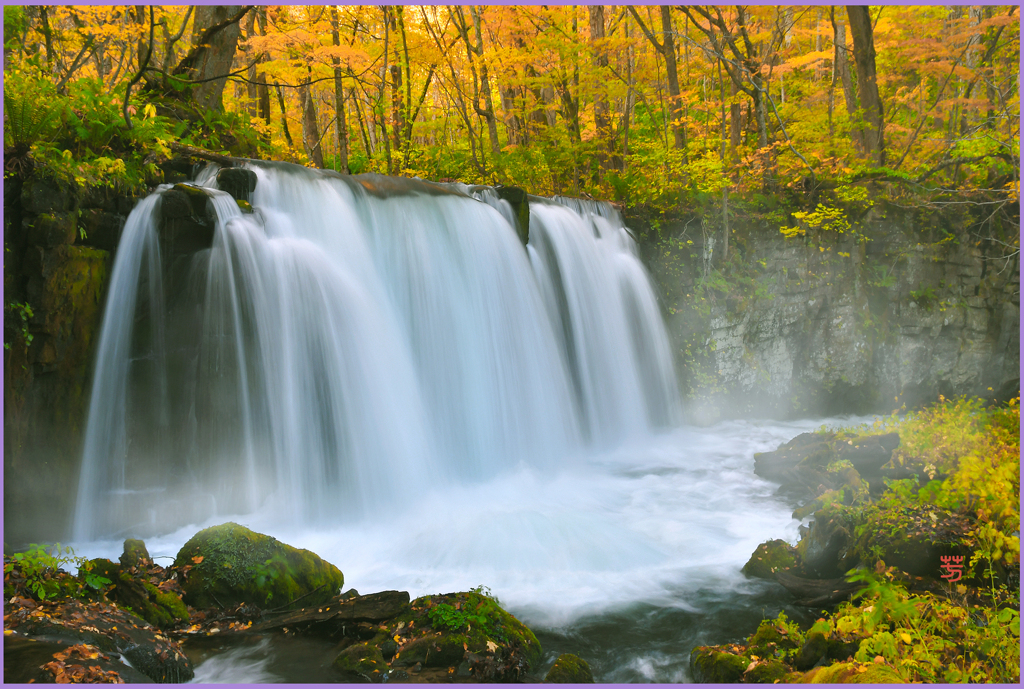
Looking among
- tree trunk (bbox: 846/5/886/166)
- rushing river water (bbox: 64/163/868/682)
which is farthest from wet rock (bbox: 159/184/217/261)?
tree trunk (bbox: 846/5/886/166)

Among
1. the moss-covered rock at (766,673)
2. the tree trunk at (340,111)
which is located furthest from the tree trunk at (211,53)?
the moss-covered rock at (766,673)

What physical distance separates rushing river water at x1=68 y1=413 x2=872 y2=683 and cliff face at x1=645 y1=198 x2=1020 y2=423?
3.98 meters

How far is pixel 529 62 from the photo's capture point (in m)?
13.3

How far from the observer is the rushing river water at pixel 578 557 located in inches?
169

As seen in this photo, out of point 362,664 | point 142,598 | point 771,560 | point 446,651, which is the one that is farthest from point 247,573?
point 771,560

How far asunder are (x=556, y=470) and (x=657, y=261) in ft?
17.7

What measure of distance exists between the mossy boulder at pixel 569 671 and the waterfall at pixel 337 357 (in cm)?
339

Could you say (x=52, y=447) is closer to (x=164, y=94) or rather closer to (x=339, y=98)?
(x=164, y=94)

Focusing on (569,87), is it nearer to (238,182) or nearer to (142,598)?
(238,182)

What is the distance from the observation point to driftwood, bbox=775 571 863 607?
476 centimetres

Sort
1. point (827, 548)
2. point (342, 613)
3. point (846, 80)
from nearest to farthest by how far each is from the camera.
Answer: point (342, 613) → point (827, 548) → point (846, 80)

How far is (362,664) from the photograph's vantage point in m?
3.82

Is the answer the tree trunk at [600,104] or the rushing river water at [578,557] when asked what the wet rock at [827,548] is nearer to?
the rushing river water at [578,557]

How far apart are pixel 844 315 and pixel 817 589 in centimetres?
907
